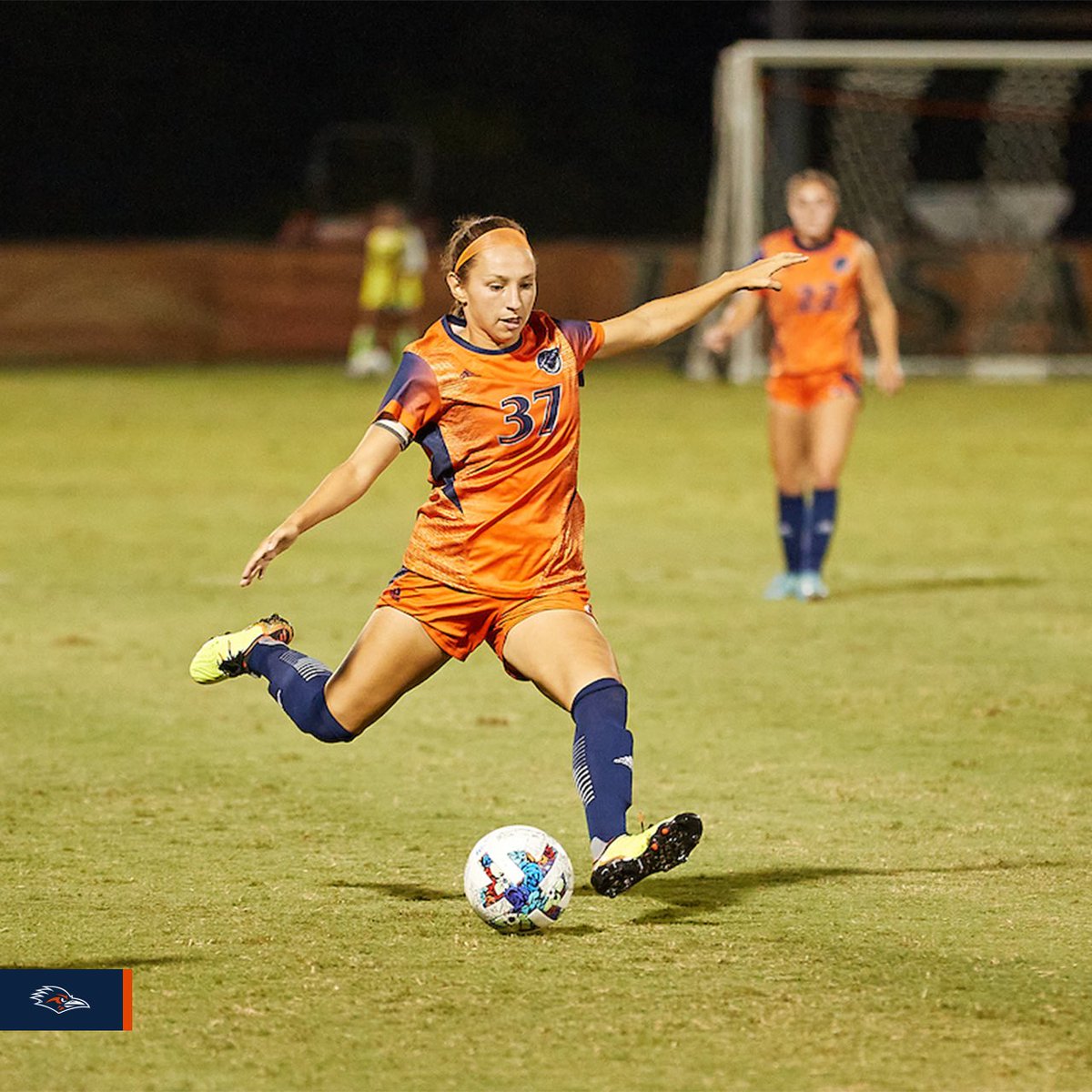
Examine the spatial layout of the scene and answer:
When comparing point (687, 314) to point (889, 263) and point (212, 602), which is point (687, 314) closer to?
point (212, 602)

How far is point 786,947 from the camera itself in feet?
17.2

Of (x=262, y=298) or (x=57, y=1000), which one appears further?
(x=262, y=298)

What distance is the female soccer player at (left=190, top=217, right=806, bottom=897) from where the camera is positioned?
222 inches

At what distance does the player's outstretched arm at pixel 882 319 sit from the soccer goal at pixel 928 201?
1133 centimetres

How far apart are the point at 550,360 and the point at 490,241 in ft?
1.21

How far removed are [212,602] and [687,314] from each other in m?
5.42

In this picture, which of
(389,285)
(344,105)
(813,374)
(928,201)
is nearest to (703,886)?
(813,374)

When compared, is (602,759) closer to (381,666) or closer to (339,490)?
(381,666)

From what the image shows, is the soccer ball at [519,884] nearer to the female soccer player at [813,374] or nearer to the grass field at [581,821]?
the grass field at [581,821]

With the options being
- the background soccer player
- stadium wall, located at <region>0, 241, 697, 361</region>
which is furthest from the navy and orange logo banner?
stadium wall, located at <region>0, 241, 697, 361</region>

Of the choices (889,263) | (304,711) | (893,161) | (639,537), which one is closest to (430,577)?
(304,711)

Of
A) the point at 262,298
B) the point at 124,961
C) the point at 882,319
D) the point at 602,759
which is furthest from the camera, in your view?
the point at 262,298

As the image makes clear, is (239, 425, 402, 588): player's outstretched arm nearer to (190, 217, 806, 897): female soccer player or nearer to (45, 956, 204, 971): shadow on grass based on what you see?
(190, 217, 806, 897): female soccer player

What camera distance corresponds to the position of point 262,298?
2925cm
